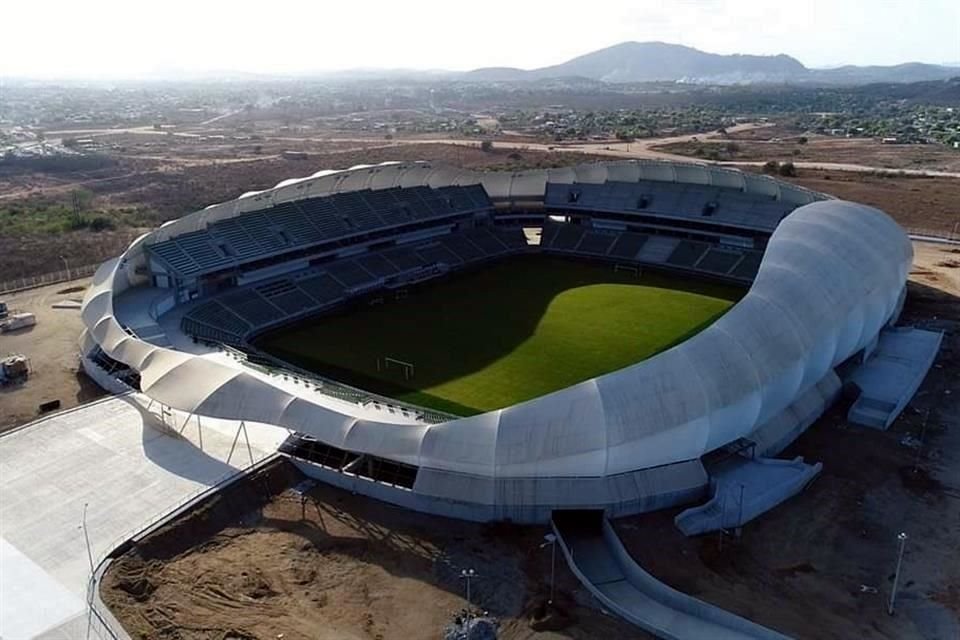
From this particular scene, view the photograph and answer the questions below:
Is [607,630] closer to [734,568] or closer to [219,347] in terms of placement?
[734,568]

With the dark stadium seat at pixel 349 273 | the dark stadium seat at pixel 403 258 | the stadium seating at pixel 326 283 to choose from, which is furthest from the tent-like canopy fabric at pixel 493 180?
the dark stadium seat at pixel 403 258

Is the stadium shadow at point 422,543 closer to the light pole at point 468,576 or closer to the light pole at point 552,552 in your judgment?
the light pole at point 468,576

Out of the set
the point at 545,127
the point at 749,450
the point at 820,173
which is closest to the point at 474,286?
the point at 749,450

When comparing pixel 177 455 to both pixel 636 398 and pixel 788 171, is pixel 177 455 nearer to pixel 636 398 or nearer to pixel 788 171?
pixel 636 398

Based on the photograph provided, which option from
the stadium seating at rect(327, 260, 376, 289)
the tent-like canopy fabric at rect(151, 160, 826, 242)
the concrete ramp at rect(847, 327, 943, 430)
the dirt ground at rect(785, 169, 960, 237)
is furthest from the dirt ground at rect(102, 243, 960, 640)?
the dirt ground at rect(785, 169, 960, 237)

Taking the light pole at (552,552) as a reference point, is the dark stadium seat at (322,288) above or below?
above

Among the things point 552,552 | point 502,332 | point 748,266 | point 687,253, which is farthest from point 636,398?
point 687,253
